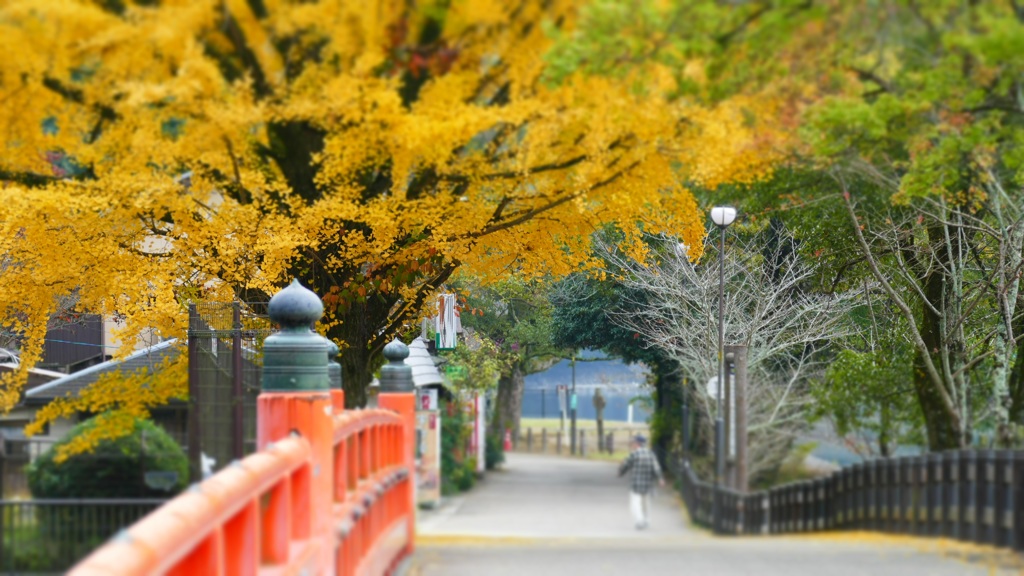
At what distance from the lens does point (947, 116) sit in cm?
979

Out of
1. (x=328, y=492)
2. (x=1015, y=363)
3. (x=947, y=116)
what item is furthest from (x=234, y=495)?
(x=1015, y=363)

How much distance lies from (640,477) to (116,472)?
6901 millimetres

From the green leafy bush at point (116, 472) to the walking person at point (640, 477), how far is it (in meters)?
6.14

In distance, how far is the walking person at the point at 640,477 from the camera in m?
15.2

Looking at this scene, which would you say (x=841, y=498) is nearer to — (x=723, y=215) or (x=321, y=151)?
(x=723, y=215)

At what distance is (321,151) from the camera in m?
12.7

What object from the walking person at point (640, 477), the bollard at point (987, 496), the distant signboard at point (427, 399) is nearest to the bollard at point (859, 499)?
the walking person at point (640, 477)

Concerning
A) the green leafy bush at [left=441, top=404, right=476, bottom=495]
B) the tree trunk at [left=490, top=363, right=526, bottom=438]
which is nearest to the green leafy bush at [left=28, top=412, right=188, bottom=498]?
the green leafy bush at [left=441, top=404, right=476, bottom=495]

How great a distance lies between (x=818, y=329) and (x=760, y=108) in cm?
1944

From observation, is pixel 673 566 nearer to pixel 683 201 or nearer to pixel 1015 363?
pixel 683 201

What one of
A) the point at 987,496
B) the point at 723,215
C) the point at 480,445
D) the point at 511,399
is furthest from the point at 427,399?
the point at 511,399

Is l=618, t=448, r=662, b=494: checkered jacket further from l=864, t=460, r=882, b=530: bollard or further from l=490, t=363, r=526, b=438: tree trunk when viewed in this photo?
l=490, t=363, r=526, b=438: tree trunk

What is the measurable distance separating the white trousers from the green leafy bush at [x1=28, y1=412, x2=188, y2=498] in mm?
6951

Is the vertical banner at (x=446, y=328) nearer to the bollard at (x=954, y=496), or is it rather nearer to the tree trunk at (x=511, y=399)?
the tree trunk at (x=511, y=399)
